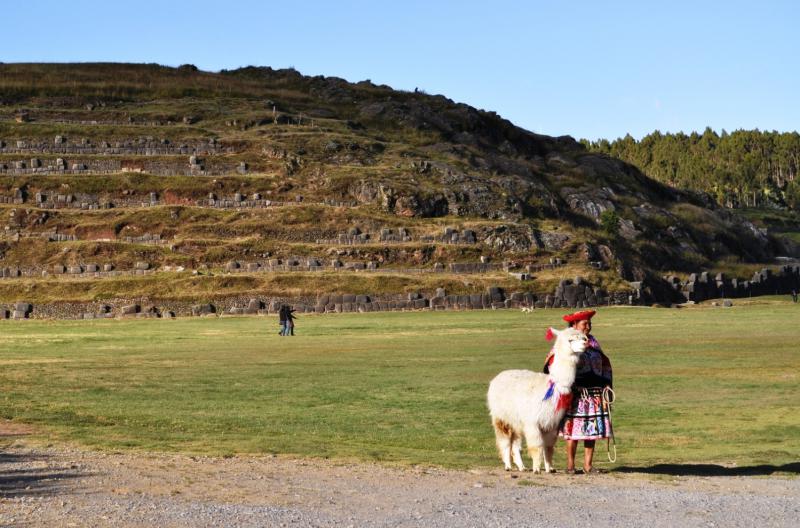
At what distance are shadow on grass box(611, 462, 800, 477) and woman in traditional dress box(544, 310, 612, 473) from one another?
0.82 m

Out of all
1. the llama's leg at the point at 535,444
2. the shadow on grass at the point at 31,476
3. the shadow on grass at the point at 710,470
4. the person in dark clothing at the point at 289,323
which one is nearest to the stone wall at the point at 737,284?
the person in dark clothing at the point at 289,323

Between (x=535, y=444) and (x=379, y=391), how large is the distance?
14.2 m

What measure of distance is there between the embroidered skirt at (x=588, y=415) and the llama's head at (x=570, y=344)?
92 cm

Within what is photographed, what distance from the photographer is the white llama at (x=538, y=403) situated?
63.0 feet

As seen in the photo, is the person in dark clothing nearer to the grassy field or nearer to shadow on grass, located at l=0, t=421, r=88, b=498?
the grassy field

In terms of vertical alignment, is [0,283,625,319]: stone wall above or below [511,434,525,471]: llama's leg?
above

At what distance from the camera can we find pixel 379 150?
122250mm

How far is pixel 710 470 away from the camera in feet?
66.4

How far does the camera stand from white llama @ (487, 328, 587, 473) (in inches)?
755

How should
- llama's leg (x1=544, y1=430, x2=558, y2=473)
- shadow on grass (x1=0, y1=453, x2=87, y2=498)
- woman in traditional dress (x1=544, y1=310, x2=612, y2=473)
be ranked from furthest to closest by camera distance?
woman in traditional dress (x1=544, y1=310, x2=612, y2=473) → llama's leg (x1=544, y1=430, x2=558, y2=473) → shadow on grass (x1=0, y1=453, x2=87, y2=498)

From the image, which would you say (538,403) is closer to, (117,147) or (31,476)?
(31,476)

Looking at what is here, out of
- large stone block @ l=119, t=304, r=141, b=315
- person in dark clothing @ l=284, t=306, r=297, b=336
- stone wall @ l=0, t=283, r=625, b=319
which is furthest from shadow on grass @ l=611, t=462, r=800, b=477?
large stone block @ l=119, t=304, r=141, b=315

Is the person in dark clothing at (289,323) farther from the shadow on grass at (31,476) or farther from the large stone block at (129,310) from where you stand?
the shadow on grass at (31,476)

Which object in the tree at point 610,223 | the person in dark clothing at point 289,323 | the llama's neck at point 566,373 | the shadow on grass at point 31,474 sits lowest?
the shadow on grass at point 31,474
